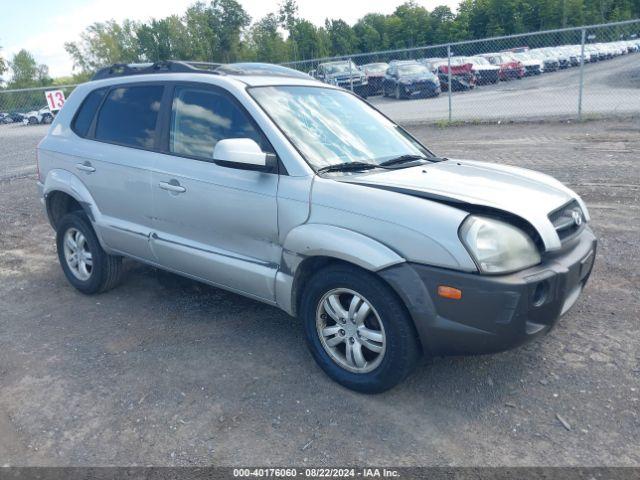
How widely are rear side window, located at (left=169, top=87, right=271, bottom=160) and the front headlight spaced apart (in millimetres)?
1450

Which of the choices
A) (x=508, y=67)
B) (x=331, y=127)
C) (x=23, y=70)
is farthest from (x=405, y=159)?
(x=23, y=70)

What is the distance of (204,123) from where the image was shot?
3984mm

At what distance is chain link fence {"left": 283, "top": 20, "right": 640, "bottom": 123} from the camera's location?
1523 centimetres

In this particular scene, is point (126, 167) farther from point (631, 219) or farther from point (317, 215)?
point (631, 219)

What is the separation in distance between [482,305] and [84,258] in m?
3.77

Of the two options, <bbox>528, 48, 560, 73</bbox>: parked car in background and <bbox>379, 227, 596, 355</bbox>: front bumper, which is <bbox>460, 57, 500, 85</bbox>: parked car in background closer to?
<bbox>528, 48, 560, 73</bbox>: parked car in background

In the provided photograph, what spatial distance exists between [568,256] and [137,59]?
78.3 metres

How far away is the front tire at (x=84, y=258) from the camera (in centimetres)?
489

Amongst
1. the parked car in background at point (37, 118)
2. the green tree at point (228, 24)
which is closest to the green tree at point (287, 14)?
the green tree at point (228, 24)

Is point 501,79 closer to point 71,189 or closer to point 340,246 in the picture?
point 71,189

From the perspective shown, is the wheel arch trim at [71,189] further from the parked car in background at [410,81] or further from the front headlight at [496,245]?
the parked car in background at [410,81]

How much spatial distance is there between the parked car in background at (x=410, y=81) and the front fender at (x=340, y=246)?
2107 cm

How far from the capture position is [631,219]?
19.5ft

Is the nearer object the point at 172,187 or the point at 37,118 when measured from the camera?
the point at 172,187
